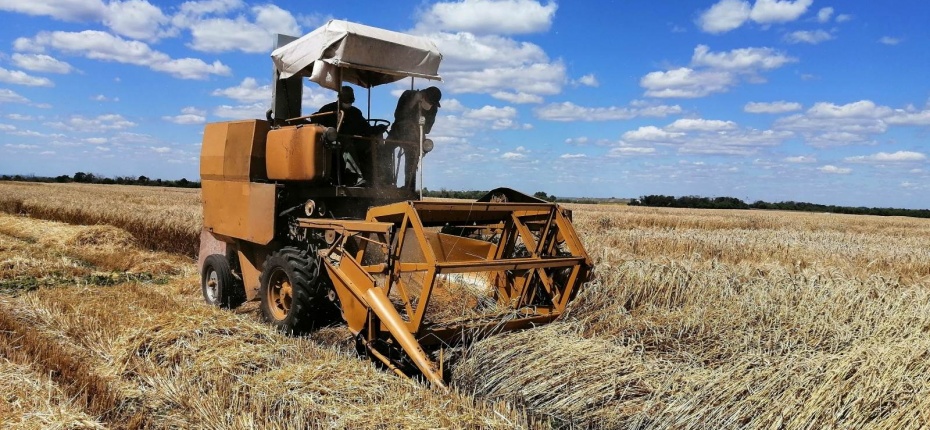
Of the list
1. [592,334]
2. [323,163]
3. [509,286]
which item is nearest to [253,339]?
[323,163]

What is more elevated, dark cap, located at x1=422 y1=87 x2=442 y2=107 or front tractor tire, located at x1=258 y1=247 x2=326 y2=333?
dark cap, located at x1=422 y1=87 x2=442 y2=107

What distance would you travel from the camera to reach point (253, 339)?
5105 mm

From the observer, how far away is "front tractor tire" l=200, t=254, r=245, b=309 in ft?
22.9

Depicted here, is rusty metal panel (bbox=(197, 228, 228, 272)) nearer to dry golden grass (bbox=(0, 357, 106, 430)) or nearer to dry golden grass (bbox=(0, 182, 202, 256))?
dry golden grass (bbox=(0, 357, 106, 430))

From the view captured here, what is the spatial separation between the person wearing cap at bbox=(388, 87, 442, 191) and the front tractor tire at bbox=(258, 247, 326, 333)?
157 centimetres

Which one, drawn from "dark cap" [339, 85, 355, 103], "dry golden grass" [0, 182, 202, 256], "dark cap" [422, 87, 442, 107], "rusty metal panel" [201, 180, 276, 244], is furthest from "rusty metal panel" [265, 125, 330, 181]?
"dry golden grass" [0, 182, 202, 256]

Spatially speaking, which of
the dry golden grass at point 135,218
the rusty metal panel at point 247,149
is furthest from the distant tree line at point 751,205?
the rusty metal panel at point 247,149

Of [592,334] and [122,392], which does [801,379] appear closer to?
[592,334]

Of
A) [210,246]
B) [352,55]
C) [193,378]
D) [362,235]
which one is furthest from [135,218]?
[193,378]

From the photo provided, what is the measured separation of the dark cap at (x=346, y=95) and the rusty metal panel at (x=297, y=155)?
1.30 feet

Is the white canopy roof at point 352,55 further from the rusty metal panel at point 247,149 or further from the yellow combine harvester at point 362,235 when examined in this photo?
the rusty metal panel at point 247,149

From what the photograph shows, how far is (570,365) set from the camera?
Answer: 4.05 metres

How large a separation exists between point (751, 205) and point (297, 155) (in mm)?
44375

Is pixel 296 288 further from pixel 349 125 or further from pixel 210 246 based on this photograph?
pixel 210 246
